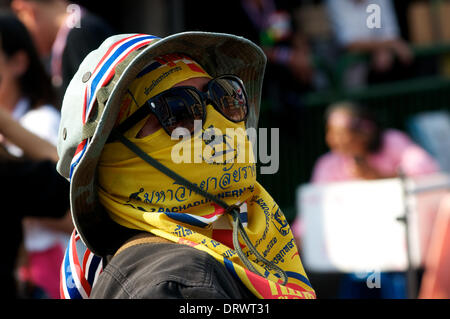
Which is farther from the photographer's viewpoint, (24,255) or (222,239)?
(24,255)

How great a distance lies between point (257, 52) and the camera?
239cm

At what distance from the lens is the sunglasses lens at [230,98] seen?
2.14 m

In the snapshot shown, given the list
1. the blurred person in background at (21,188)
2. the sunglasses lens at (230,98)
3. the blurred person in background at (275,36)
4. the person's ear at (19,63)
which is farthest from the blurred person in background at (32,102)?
the blurred person in background at (275,36)

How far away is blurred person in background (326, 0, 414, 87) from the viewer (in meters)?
6.91

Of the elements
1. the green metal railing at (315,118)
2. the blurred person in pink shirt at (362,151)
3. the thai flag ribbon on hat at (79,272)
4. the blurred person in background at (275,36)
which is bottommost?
the thai flag ribbon on hat at (79,272)

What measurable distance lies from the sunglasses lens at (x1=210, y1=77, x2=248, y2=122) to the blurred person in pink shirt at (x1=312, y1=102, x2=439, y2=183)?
3560 millimetres

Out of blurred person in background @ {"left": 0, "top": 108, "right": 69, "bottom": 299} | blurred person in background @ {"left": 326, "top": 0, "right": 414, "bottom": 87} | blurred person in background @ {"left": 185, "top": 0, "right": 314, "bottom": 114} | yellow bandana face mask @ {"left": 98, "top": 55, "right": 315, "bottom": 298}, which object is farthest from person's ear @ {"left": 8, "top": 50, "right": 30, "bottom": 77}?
blurred person in background @ {"left": 326, "top": 0, "right": 414, "bottom": 87}

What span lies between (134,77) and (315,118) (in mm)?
5338

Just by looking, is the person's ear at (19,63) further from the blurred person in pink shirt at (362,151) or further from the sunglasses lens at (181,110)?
the blurred person in pink shirt at (362,151)

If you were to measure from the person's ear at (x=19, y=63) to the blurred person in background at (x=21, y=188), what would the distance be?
88 centimetres
